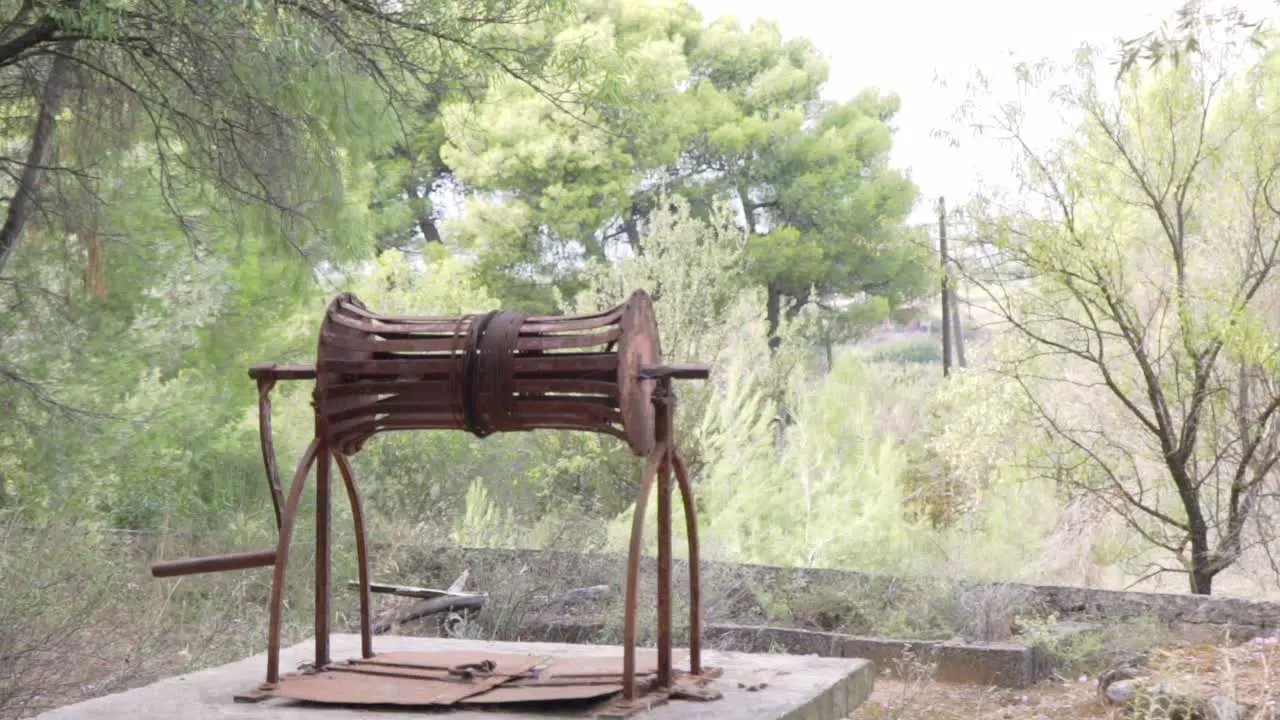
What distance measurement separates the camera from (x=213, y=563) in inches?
129

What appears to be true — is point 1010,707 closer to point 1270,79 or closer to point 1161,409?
point 1161,409

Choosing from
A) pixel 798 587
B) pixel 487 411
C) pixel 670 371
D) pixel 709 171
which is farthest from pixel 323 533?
pixel 709 171

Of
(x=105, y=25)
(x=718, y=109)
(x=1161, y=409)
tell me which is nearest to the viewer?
(x=105, y=25)

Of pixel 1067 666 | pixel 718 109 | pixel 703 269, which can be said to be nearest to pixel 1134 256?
pixel 703 269

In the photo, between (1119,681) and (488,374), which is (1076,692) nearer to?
(1119,681)

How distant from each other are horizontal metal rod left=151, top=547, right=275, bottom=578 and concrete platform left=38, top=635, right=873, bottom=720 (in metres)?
0.32

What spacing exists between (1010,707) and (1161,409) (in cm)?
270

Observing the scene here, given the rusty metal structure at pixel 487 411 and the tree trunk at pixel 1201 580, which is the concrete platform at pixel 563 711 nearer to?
the rusty metal structure at pixel 487 411

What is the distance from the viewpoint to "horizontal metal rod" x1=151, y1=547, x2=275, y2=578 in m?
3.21

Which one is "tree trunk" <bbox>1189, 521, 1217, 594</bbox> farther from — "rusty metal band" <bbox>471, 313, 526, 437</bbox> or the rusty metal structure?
"rusty metal band" <bbox>471, 313, 526, 437</bbox>

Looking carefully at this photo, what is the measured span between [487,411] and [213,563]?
2.49 feet

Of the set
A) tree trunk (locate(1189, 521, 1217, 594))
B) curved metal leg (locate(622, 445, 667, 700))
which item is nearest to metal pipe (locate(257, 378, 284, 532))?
curved metal leg (locate(622, 445, 667, 700))

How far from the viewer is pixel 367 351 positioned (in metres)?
3.29

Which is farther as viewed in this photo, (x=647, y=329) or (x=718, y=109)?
(x=718, y=109)
